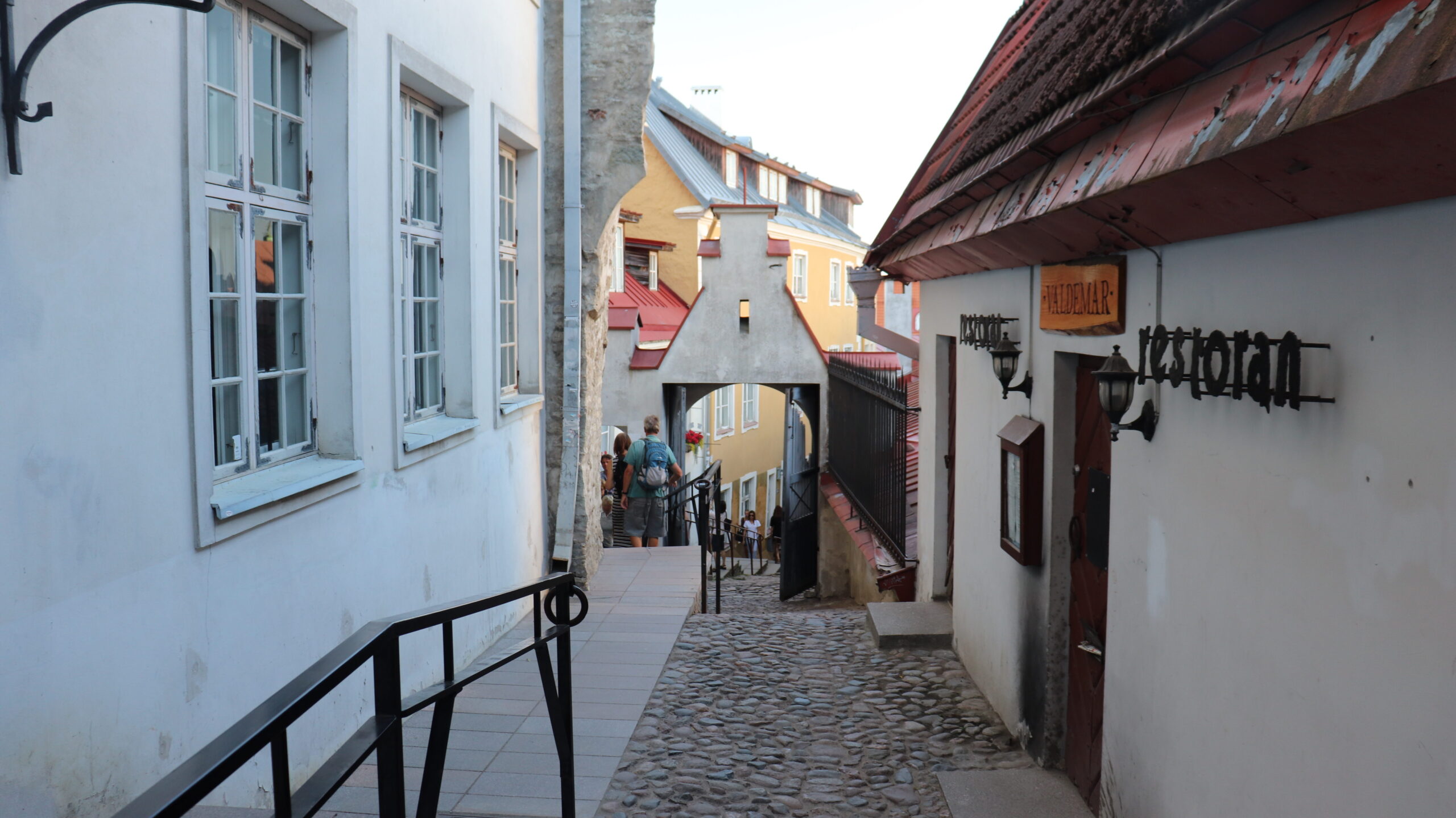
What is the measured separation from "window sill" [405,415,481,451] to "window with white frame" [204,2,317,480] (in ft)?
3.18

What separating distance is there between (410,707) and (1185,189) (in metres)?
2.33

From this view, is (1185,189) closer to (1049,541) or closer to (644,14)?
(1049,541)

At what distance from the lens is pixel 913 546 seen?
9.61 meters

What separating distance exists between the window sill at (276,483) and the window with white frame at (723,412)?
2381 cm

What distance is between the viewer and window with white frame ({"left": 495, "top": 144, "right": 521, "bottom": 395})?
8.57 meters

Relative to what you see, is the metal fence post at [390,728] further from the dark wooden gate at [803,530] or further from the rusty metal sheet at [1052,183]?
the dark wooden gate at [803,530]

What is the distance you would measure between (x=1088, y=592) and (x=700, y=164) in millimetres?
27951

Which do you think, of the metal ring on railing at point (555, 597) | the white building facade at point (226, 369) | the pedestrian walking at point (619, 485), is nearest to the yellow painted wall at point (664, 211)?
the pedestrian walking at point (619, 485)

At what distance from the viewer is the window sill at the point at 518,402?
26.7ft

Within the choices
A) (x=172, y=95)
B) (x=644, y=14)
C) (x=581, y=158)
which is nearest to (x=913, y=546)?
(x=581, y=158)

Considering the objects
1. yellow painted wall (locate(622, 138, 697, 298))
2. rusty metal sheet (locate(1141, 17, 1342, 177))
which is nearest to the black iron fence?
rusty metal sheet (locate(1141, 17, 1342, 177))

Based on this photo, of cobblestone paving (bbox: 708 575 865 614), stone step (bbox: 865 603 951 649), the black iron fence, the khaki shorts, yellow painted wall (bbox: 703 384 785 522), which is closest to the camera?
stone step (bbox: 865 603 951 649)

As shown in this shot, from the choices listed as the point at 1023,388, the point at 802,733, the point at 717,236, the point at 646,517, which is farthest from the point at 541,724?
the point at 717,236

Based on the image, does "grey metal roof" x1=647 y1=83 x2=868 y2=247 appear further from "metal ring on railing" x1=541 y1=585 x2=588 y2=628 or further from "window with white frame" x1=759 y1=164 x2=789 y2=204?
"metal ring on railing" x1=541 y1=585 x2=588 y2=628
